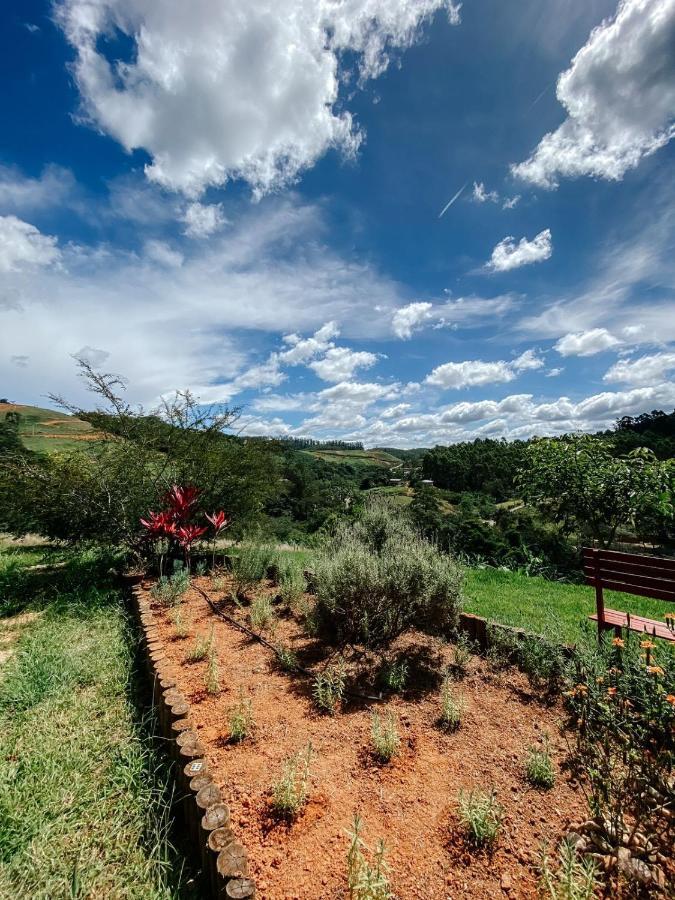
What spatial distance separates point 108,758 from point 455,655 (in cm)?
261

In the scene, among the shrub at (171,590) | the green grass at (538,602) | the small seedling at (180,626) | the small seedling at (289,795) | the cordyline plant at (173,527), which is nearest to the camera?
the small seedling at (289,795)

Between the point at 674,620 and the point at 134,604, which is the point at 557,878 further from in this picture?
the point at 134,604

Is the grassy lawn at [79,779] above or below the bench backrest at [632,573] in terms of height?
below

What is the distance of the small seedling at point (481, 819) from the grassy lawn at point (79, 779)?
4.03ft

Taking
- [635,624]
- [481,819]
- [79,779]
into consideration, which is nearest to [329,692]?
[481,819]

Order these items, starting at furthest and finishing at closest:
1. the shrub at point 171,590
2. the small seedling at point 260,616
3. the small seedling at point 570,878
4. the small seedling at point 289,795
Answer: the shrub at point 171,590, the small seedling at point 260,616, the small seedling at point 289,795, the small seedling at point 570,878

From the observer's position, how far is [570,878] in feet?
4.41

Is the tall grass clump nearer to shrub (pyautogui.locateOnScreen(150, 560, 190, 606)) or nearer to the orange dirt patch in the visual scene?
the orange dirt patch

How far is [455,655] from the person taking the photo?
3.38m

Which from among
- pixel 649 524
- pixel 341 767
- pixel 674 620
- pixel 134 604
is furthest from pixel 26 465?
pixel 649 524

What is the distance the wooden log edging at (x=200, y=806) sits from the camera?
4.98ft

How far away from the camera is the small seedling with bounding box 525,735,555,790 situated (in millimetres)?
2039

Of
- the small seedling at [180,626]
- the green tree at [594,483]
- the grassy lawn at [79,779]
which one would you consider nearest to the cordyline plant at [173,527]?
the small seedling at [180,626]

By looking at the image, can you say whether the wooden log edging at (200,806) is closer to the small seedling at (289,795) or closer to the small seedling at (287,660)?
the small seedling at (289,795)
